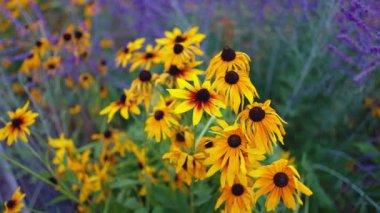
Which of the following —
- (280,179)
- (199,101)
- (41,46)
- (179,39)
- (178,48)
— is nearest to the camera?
(280,179)

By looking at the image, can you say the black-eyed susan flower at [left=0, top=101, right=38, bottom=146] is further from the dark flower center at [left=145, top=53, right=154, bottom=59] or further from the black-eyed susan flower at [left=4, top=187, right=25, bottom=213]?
the dark flower center at [left=145, top=53, right=154, bottom=59]

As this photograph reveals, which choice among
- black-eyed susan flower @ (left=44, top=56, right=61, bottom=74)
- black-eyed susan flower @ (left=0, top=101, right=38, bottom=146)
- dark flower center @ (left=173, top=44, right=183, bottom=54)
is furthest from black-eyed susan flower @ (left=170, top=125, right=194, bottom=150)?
black-eyed susan flower @ (left=44, top=56, right=61, bottom=74)

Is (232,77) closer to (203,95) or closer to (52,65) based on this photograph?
(203,95)

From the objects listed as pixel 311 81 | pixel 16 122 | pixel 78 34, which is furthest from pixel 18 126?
pixel 311 81

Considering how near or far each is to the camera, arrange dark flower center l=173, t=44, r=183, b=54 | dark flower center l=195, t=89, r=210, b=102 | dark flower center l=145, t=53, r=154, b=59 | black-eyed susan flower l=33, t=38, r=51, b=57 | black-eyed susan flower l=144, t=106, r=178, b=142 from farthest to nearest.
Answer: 1. black-eyed susan flower l=33, t=38, r=51, b=57
2. dark flower center l=145, t=53, r=154, b=59
3. dark flower center l=173, t=44, r=183, b=54
4. black-eyed susan flower l=144, t=106, r=178, b=142
5. dark flower center l=195, t=89, r=210, b=102

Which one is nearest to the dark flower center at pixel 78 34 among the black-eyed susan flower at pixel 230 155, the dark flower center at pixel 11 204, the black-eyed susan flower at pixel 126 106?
the black-eyed susan flower at pixel 126 106

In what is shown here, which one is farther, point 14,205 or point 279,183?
point 14,205

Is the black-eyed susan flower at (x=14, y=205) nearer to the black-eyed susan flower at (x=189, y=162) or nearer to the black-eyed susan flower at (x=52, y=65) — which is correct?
the black-eyed susan flower at (x=189, y=162)
